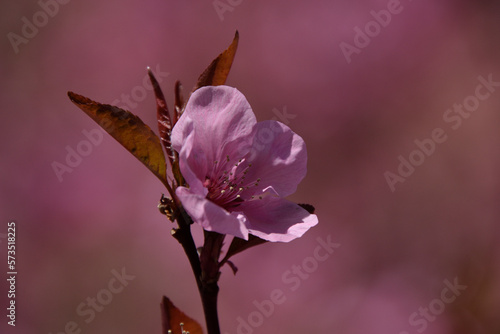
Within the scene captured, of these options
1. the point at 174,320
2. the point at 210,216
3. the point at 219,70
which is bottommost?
the point at 174,320

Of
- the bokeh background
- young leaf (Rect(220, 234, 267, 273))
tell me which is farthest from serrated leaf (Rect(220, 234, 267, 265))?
the bokeh background

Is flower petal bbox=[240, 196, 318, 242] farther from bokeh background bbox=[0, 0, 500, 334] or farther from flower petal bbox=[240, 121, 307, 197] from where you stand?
bokeh background bbox=[0, 0, 500, 334]

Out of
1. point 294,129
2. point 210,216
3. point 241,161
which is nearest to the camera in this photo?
point 210,216

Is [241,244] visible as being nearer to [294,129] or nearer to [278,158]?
[278,158]

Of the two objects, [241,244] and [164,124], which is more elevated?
[164,124]

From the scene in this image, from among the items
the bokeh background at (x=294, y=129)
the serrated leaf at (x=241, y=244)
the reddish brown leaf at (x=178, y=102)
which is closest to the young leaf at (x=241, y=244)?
the serrated leaf at (x=241, y=244)

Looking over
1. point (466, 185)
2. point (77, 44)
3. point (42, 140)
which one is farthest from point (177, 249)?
point (466, 185)

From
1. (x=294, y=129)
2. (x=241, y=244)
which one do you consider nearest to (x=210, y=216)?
(x=241, y=244)

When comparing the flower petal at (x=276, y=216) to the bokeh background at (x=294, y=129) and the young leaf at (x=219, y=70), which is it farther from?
the bokeh background at (x=294, y=129)
